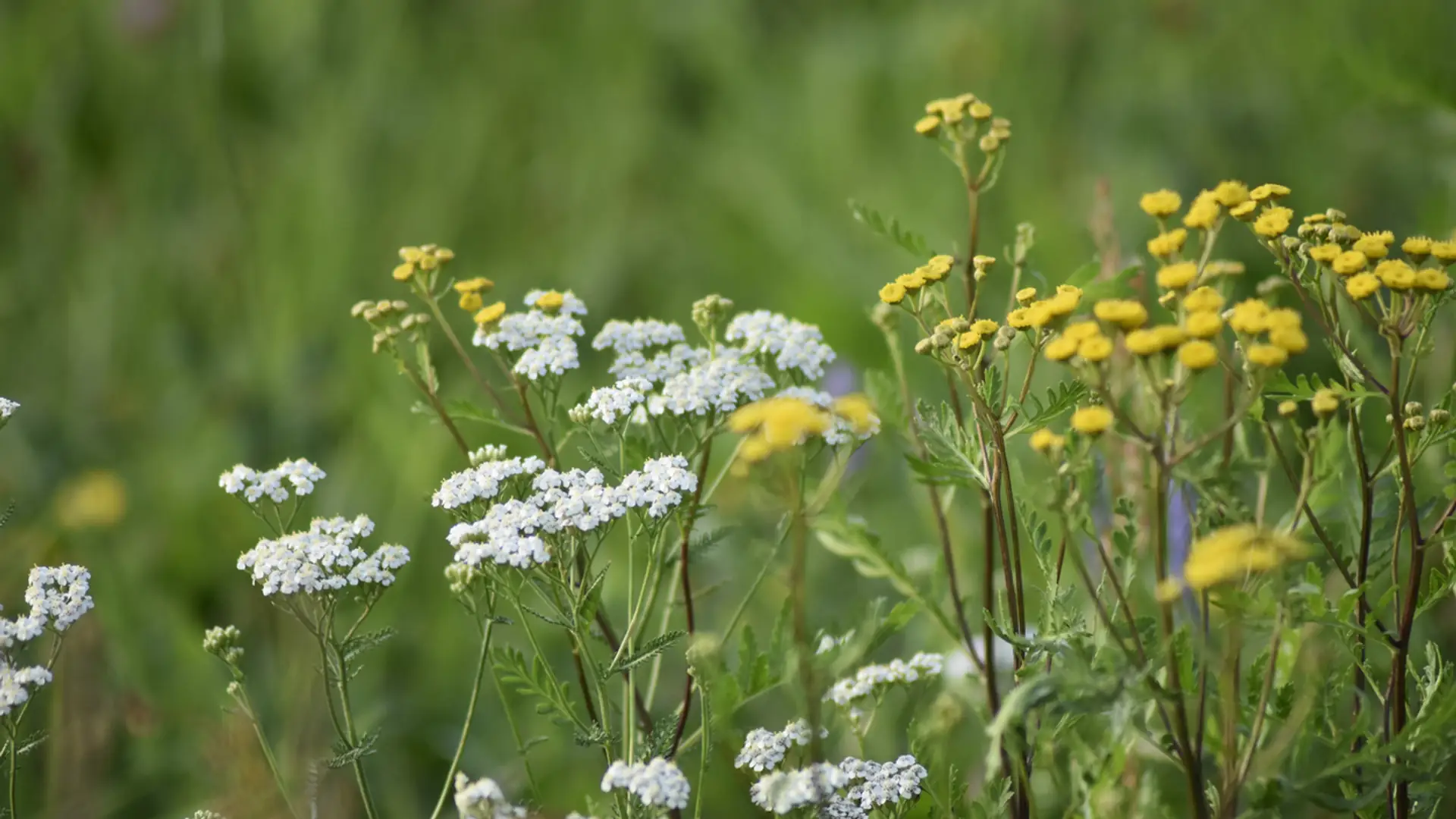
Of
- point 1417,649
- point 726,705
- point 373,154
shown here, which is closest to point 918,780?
point 726,705

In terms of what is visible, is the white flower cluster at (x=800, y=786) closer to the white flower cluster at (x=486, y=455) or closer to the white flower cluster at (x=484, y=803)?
the white flower cluster at (x=484, y=803)

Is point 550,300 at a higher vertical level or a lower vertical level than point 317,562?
higher

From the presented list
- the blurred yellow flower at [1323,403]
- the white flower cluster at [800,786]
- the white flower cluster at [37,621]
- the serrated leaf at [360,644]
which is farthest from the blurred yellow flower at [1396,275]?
the white flower cluster at [37,621]

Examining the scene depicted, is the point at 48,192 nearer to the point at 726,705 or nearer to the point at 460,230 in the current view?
the point at 460,230

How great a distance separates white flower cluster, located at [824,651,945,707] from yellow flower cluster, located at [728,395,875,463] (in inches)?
12.6

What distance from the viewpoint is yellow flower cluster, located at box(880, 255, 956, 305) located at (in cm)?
136

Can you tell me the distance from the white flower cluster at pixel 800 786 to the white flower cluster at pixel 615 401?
42cm

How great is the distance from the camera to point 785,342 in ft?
5.12

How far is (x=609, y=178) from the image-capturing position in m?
4.66

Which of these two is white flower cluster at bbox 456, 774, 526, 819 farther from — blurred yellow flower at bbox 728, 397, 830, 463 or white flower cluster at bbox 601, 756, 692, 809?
blurred yellow flower at bbox 728, 397, 830, 463

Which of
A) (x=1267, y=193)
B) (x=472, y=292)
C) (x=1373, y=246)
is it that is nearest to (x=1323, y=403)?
(x=1373, y=246)

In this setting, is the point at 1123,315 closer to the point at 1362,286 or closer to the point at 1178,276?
the point at 1178,276

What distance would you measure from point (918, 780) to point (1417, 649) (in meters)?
1.08

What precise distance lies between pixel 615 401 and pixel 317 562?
1.20ft
